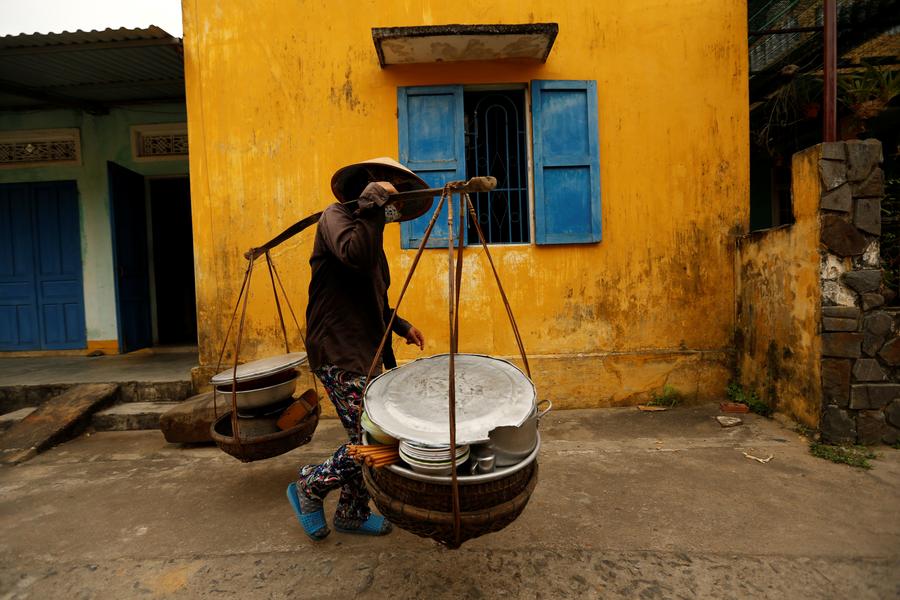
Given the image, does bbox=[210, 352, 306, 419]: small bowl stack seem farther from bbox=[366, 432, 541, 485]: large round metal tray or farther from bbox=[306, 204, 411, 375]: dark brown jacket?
bbox=[366, 432, 541, 485]: large round metal tray

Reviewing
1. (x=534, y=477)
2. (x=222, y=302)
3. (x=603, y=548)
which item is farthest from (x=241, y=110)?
(x=603, y=548)

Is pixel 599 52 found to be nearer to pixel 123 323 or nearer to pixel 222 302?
pixel 222 302

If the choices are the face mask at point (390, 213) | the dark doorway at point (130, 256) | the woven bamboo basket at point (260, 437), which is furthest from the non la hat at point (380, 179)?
the dark doorway at point (130, 256)

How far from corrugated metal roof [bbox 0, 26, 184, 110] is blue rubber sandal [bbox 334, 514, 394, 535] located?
170 inches

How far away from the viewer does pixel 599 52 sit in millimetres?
4453

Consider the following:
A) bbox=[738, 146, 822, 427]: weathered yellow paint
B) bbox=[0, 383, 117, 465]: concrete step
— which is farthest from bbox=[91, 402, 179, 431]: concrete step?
bbox=[738, 146, 822, 427]: weathered yellow paint

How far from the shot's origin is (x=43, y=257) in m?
6.18

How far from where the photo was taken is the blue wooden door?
6160mm

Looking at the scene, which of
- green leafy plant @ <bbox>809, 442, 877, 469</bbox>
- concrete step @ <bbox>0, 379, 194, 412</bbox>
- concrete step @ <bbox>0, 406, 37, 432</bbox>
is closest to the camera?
green leafy plant @ <bbox>809, 442, 877, 469</bbox>

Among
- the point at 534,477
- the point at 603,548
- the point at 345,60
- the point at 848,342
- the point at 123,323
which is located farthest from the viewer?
the point at 123,323

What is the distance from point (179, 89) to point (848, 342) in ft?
22.8

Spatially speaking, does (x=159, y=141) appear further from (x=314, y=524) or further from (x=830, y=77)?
(x=830, y=77)

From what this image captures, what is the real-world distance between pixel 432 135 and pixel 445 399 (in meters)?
3.11

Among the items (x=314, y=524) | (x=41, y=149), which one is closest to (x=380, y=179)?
(x=314, y=524)
